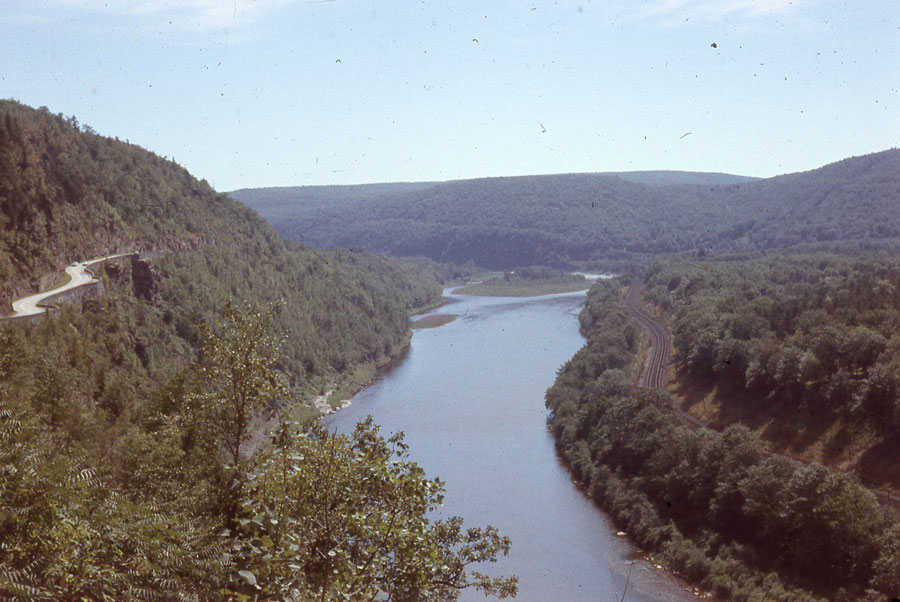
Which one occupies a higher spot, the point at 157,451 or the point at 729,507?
the point at 157,451

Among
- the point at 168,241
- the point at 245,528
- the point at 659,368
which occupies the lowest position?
the point at 659,368

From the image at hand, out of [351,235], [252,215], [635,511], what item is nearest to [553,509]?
[635,511]

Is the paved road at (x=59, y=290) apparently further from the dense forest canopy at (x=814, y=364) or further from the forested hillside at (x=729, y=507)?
the dense forest canopy at (x=814, y=364)

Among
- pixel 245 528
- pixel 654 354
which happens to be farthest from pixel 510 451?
pixel 245 528

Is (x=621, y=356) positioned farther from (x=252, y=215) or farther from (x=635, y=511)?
(x=252, y=215)

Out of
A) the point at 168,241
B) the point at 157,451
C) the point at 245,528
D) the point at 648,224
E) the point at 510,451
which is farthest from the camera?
the point at 648,224

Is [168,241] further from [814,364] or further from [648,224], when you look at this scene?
[648,224]

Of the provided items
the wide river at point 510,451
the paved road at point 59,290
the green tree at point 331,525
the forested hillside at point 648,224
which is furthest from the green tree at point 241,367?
the forested hillside at point 648,224

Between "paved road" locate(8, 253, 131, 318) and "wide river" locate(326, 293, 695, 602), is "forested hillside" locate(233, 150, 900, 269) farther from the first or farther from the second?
"paved road" locate(8, 253, 131, 318)
